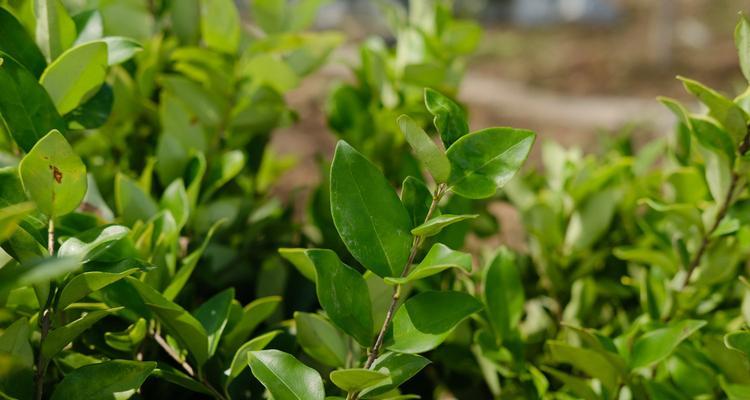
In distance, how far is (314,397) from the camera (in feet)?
2.05

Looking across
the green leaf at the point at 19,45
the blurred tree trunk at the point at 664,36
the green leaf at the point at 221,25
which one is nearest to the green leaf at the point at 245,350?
the green leaf at the point at 19,45

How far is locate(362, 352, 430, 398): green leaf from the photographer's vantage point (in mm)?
627

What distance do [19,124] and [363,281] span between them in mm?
320

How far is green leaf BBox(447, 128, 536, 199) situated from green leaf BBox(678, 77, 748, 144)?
0.57 feet

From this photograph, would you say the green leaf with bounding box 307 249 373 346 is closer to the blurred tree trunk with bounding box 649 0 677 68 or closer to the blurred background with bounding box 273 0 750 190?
the blurred background with bounding box 273 0 750 190

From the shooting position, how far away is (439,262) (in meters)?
0.57

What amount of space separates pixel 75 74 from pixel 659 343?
1.95 ft

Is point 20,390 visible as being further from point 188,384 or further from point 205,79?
point 205,79

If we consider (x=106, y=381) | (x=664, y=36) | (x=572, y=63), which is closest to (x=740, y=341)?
(x=106, y=381)

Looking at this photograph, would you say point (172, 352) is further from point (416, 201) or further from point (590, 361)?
point (590, 361)

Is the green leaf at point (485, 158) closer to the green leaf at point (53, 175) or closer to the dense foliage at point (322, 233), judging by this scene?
the dense foliage at point (322, 233)

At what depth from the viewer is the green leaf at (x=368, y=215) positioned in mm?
629

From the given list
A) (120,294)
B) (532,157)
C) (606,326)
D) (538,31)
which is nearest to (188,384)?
(120,294)

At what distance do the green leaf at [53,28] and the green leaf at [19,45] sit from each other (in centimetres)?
1
